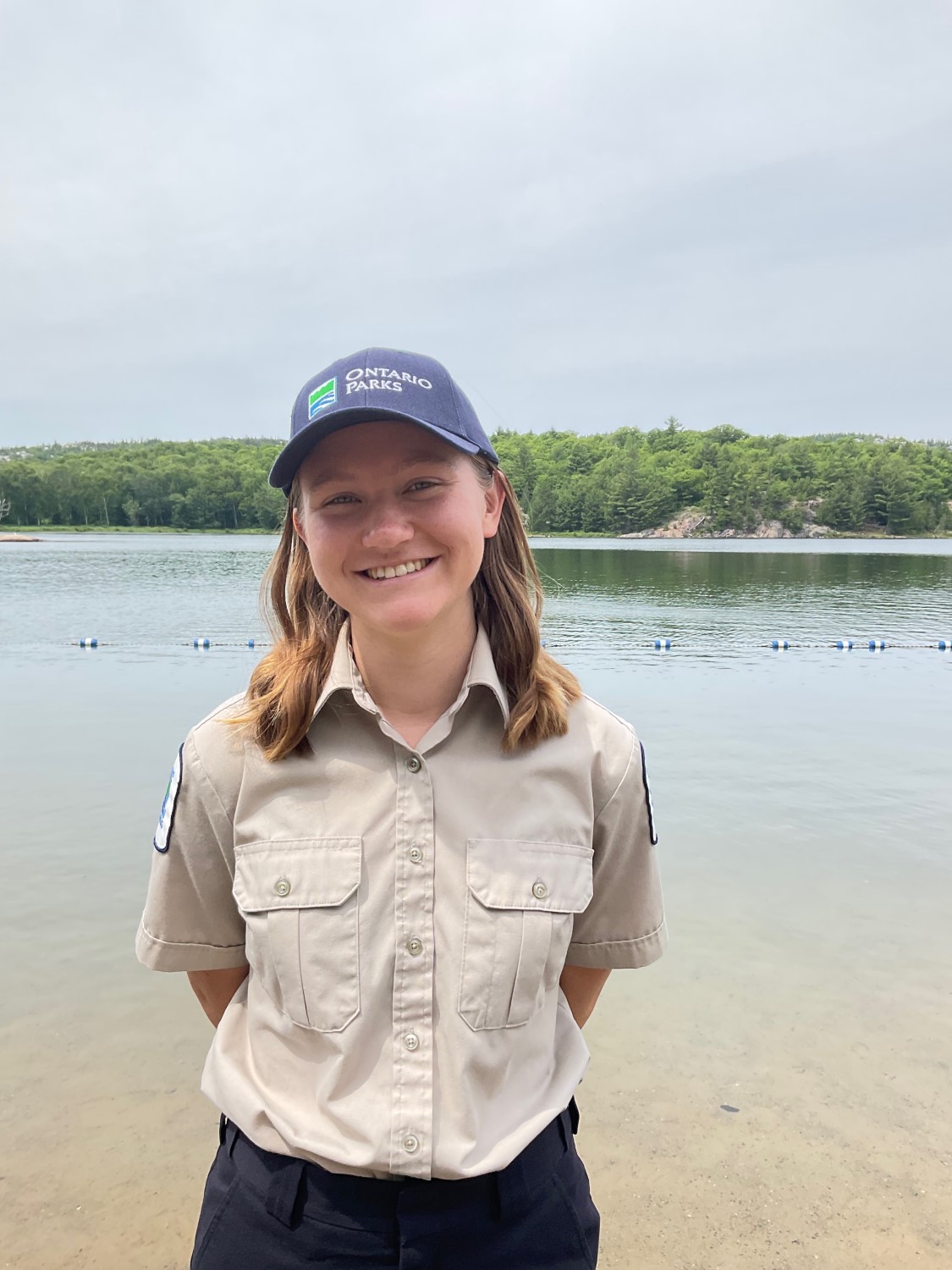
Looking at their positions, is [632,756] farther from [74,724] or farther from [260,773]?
[74,724]

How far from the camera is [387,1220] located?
1421 millimetres

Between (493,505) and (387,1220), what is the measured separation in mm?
1334

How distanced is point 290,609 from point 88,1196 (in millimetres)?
2477

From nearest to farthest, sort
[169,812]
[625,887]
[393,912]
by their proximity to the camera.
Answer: [393,912] < [169,812] < [625,887]

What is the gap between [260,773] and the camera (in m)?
1.59

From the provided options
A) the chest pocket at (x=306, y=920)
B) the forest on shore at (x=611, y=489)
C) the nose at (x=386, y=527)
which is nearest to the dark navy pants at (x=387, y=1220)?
the chest pocket at (x=306, y=920)

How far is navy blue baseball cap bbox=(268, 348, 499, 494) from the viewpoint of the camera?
1511 mm

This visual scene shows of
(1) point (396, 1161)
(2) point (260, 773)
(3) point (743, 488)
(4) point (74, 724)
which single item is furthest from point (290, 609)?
(3) point (743, 488)

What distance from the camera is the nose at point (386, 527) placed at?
1.55 m

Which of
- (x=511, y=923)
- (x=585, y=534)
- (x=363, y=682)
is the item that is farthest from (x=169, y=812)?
(x=585, y=534)

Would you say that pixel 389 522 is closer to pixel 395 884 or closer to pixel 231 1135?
pixel 395 884

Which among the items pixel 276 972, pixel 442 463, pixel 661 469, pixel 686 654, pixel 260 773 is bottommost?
pixel 686 654

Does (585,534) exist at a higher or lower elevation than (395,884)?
higher

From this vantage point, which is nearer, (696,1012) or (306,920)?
(306,920)
